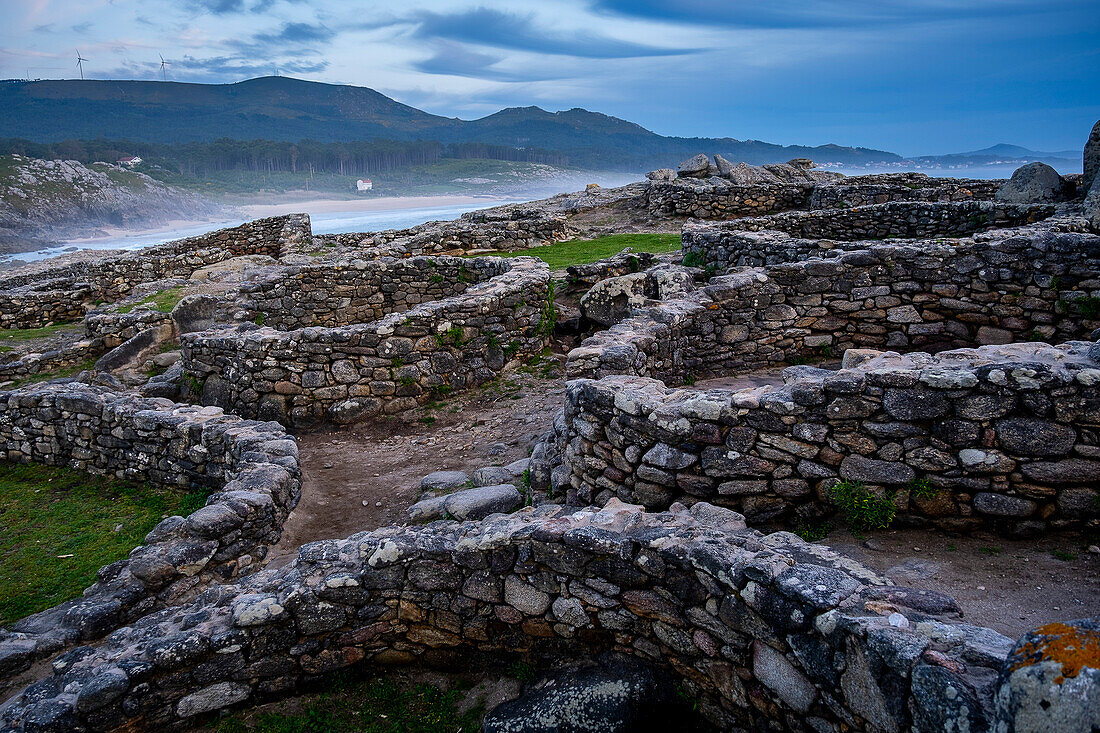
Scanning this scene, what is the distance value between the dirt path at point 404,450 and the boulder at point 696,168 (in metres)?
22.0

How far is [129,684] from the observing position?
492cm

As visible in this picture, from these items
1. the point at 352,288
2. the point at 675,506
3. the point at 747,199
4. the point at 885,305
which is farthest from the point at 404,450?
the point at 747,199

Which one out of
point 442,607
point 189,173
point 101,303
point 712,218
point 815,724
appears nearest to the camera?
point 815,724

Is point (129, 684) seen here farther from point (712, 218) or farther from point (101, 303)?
point (712, 218)

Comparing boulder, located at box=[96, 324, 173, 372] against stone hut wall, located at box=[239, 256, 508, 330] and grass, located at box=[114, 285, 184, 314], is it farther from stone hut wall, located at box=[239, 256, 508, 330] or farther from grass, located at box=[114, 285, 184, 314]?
stone hut wall, located at box=[239, 256, 508, 330]

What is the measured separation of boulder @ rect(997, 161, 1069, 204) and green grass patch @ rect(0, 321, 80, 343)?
29.0 meters

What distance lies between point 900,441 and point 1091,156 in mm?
19279

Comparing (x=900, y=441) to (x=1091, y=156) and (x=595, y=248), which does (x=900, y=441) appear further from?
(x=1091, y=156)

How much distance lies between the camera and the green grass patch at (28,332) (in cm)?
1838

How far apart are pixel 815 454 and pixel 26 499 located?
11441 mm

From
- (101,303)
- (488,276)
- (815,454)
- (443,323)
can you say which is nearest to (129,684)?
(815,454)

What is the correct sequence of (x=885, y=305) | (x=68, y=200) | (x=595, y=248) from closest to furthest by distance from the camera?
1. (x=885, y=305)
2. (x=595, y=248)
3. (x=68, y=200)

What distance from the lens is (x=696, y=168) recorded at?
31250 millimetres

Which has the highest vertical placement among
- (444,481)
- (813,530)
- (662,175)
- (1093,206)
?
(662,175)
